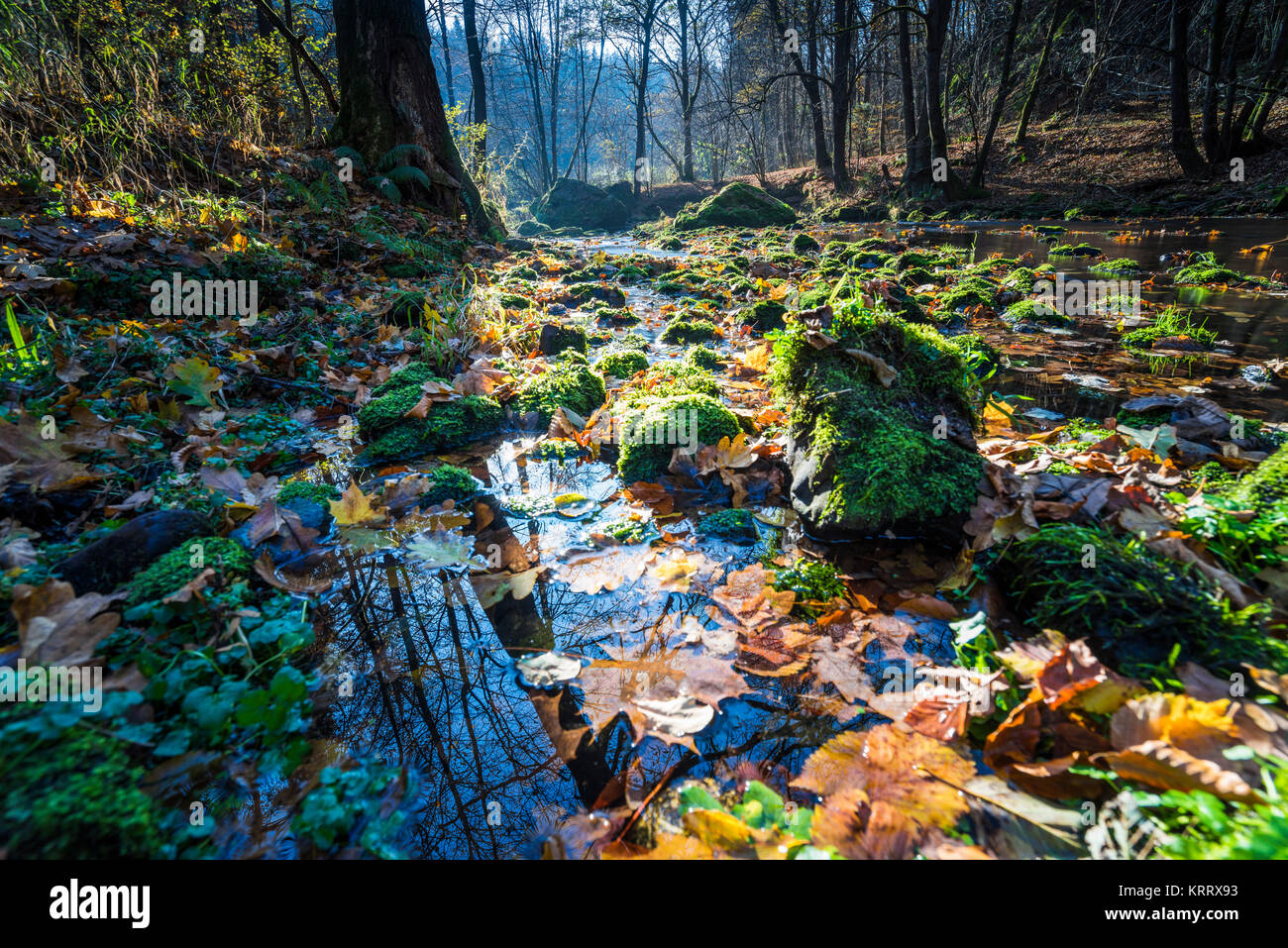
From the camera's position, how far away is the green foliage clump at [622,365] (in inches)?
170

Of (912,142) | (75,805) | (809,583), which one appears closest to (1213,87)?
(912,142)

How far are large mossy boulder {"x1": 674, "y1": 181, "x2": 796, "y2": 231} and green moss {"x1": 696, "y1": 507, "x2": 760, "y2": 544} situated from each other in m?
19.0

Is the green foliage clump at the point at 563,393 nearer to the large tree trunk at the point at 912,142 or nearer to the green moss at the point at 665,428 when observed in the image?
the green moss at the point at 665,428

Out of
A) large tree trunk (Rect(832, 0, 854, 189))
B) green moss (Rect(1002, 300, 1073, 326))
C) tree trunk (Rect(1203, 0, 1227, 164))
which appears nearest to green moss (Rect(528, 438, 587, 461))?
green moss (Rect(1002, 300, 1073, 326))

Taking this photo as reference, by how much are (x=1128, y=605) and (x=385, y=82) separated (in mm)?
11380

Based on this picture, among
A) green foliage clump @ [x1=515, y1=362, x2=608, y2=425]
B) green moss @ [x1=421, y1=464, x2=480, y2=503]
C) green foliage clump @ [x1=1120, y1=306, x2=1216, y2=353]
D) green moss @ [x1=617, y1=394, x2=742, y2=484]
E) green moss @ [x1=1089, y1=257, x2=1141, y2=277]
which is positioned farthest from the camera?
green moss @ [x1=1089, y1=257, x2=1141, y2=277]

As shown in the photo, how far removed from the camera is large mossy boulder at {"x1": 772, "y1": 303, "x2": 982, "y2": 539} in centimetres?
207

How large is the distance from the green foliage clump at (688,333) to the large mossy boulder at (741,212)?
1530cm

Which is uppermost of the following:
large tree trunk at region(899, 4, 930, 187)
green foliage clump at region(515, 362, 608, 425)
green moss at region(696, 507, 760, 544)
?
large tree trunk at region(899, 4, 930, 187)

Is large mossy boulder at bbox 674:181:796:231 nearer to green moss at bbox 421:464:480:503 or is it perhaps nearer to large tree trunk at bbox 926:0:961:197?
large tree trunk at bbox 926:0:961:197

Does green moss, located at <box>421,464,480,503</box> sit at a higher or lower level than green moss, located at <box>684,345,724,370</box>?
lower

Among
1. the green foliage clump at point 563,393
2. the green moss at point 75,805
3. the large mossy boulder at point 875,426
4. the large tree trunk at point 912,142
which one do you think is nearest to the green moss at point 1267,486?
the large mossy boulder at point 875,426

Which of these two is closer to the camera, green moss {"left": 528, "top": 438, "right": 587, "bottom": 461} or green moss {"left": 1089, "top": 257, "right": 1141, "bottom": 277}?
green moss {"left": 528, "top": 438, "right": 587, "bottom": 461}
